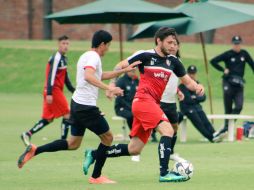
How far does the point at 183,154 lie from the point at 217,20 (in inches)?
191

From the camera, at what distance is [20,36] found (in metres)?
50.4

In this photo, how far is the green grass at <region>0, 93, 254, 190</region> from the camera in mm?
12672

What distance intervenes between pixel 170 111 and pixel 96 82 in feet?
12.8

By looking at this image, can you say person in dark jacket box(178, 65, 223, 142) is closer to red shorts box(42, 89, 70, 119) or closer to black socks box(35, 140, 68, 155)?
red shorts box(42, 89, 70, 119)

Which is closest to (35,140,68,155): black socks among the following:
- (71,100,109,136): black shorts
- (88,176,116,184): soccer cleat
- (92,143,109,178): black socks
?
(71,100,109,136): black shorts

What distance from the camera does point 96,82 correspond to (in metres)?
12.7

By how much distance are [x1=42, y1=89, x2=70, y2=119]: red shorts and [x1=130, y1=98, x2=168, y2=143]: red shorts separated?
6.70m

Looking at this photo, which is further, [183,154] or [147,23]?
[147,23]

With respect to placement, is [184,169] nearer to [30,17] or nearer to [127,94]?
[127,94]

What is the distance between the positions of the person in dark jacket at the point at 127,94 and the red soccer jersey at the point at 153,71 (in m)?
6.90

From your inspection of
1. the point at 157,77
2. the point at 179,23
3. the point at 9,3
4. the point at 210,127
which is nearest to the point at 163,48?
the point at 157,77

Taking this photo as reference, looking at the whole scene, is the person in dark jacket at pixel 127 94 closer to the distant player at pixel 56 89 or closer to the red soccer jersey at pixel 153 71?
the distant player at pixel 56 89

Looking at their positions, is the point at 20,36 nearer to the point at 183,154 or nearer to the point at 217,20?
the point at 217,20

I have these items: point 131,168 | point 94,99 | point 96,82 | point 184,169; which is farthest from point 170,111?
point 96,82
